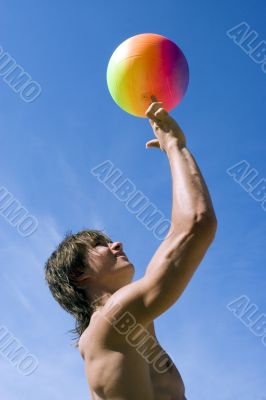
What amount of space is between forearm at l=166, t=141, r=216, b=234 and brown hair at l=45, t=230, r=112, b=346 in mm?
1652

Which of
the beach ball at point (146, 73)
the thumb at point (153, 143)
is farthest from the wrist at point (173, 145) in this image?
the beach ball at point (146, 73)

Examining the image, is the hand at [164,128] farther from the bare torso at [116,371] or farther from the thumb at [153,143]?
the bare torso at [116,371]

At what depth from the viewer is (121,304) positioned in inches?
110

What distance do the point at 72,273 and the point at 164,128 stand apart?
171cm

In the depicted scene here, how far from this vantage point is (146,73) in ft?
14.6

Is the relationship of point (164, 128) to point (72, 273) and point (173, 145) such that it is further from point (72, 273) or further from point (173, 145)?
point (72, 273)

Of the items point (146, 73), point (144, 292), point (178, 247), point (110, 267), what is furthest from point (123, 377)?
point (146, 73)

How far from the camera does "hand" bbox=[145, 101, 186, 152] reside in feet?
9.66

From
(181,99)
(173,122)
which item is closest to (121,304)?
(173,122)

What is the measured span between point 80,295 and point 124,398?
128cm

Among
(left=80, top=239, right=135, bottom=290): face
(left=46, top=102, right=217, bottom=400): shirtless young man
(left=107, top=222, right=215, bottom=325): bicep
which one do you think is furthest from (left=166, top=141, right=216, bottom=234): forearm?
(left=80, top=239, right=135, bottom=290): face

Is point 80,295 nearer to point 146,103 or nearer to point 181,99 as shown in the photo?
point 146,103

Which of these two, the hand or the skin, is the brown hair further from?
the hand

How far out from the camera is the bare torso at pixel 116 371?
114 inches
